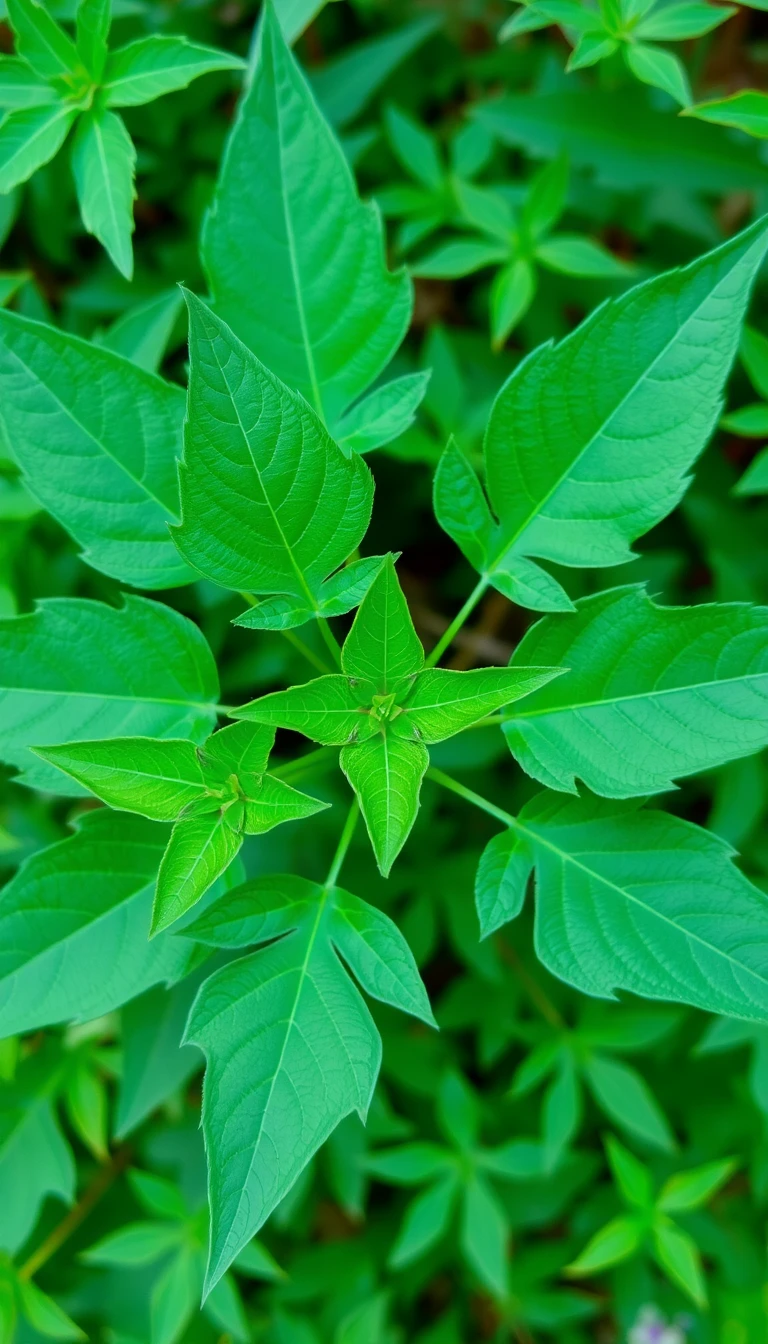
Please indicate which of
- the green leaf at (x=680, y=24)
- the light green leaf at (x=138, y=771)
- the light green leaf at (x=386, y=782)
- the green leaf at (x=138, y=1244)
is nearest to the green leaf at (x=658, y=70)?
the green leaf at (x=680, y=24)

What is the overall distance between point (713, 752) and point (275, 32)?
1.10 metres

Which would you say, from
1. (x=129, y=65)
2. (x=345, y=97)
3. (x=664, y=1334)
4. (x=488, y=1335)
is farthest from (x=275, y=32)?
(x=488, y=1335)

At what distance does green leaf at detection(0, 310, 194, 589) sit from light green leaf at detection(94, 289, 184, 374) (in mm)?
460

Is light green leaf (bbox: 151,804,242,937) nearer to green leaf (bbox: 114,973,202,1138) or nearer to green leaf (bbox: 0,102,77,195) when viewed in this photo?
green leaf (bbox: 114,973,202,1138)

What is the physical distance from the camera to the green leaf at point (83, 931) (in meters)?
1.28

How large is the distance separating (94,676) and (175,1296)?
137cm

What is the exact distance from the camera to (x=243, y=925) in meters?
1.20

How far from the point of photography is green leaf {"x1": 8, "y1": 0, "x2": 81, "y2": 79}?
1.42 meters

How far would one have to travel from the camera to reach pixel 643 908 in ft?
3.92

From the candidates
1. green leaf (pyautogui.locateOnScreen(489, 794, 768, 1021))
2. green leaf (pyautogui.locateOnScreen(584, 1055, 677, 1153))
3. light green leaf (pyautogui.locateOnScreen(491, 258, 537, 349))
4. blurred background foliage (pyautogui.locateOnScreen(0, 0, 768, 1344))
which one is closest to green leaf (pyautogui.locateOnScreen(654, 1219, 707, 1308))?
blurred background foliage (pyautogui.locateOnScreen(0, 0, 768, 1344))

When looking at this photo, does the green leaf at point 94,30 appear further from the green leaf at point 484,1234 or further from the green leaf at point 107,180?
the green leaf at point 484,1234

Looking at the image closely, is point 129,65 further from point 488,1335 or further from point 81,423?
point 488,1335

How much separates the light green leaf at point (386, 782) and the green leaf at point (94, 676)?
0.26m

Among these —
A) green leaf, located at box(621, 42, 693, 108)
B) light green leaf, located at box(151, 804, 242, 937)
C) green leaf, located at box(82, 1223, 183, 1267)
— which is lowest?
green leaf, located at box(82, 1223, 183, 1267)
